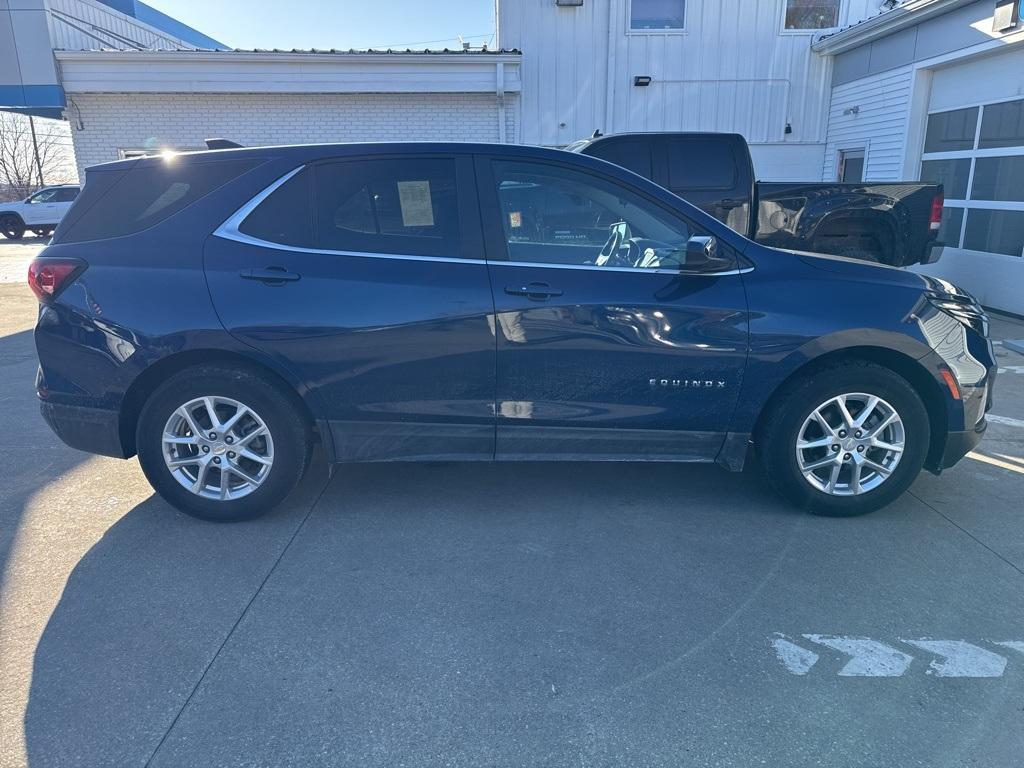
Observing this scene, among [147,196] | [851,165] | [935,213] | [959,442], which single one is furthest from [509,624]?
[851,165]

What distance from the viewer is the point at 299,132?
13.9 meters

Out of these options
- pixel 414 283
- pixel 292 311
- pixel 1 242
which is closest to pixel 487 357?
pixel 414 283

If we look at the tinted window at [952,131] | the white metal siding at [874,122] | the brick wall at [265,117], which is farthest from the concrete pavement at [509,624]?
the brick wall at [265,117]

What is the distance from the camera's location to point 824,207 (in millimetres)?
8078

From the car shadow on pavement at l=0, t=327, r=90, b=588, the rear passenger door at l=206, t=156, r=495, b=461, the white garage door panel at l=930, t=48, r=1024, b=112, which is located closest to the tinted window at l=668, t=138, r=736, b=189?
the rear passenger door at l=206, t=156, r=495, b=461

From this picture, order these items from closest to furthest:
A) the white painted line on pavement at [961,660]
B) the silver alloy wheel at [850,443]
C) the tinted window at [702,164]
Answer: the white painted line on pavement at [961,660]
the silver alloy wheel at [850,443]
the tinted window at [702,164]

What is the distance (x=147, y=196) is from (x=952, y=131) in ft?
35.6

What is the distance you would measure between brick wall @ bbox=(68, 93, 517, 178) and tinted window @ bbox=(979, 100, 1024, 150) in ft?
24.9

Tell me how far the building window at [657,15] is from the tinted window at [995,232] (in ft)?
21.3

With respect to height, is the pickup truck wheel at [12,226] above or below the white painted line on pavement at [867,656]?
above

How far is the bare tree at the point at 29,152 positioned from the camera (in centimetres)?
3800

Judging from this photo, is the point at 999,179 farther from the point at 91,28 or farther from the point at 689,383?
the point at 91,28

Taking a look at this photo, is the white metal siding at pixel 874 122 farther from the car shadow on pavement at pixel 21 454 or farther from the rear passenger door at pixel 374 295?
the car shadow on pavement at pixel 21 454

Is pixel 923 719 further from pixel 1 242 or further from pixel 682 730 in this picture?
pixel 1 242
